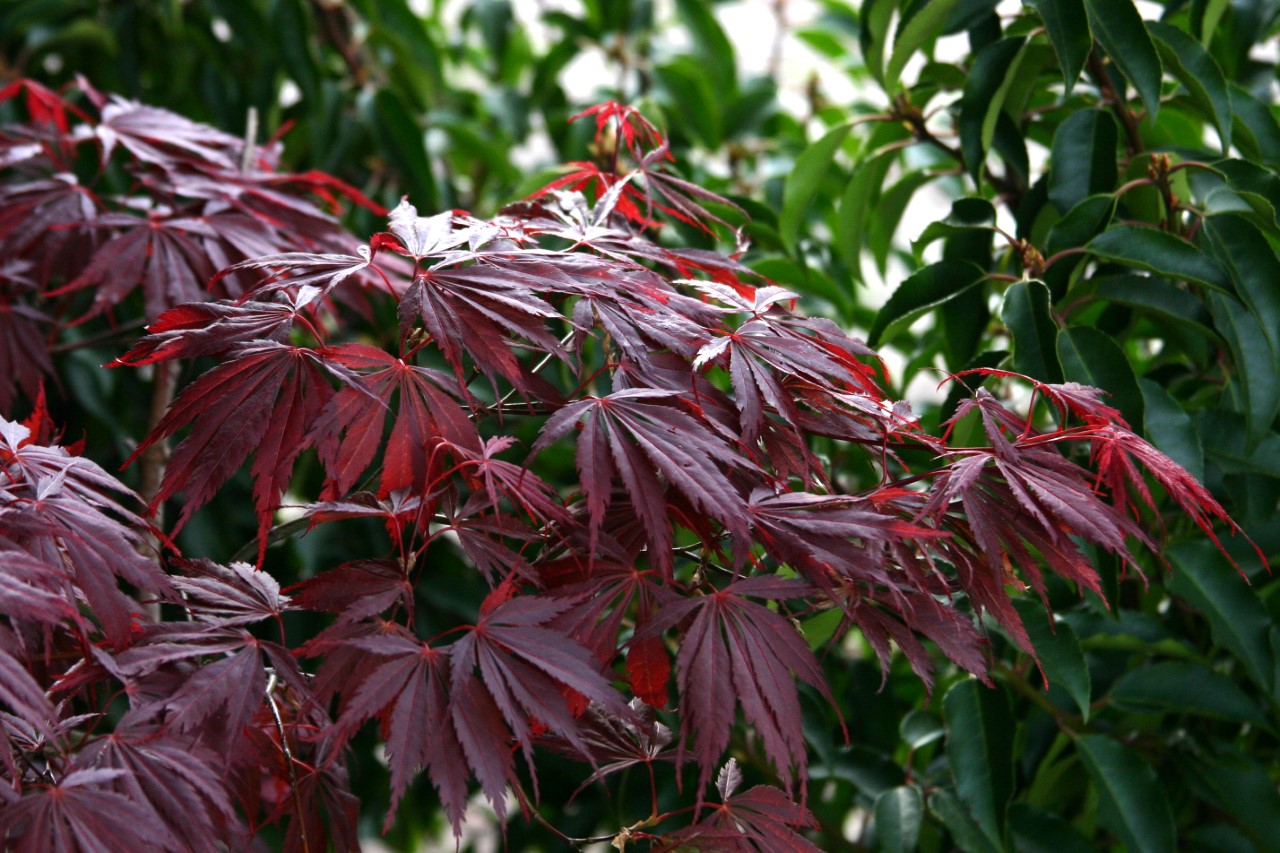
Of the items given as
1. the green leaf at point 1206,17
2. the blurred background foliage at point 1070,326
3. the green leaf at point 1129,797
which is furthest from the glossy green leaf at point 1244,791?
the green leaf at point 1206,17

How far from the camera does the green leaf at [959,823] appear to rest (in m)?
0.92

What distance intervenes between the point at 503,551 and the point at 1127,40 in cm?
67

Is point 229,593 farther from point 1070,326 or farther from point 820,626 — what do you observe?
point 1070,326

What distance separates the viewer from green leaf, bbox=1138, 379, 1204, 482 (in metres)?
0.86

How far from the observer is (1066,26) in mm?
907

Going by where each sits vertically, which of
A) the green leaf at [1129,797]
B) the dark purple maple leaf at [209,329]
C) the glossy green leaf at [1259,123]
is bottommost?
the green leaf at [1129,797]

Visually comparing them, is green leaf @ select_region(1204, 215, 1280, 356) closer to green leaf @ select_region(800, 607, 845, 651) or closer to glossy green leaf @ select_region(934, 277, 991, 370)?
glossy green leaf @ select_region(934, 277, 991, 370)

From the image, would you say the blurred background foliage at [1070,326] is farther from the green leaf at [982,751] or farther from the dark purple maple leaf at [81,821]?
the dark purple maple leaf at [81,821]

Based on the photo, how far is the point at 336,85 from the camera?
159 cm

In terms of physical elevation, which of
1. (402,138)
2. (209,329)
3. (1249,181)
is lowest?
(402,138)

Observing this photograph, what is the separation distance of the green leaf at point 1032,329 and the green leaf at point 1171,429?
0.08 meters

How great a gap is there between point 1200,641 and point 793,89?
106 cm

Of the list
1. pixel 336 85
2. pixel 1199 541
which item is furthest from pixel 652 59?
pixel 1199 541

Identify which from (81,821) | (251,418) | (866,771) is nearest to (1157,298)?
(866,771)
